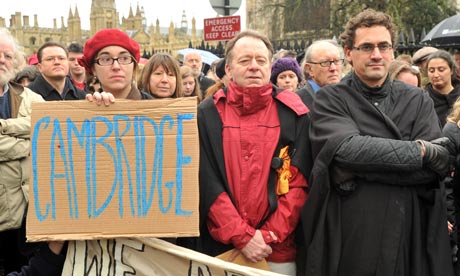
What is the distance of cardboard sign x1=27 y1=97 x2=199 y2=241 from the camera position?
3.09 meters

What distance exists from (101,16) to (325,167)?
88861 mm

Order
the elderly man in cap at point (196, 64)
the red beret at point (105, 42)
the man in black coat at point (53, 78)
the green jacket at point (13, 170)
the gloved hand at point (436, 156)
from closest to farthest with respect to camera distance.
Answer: the gloved hand at point (436, 156)
the red beret at point (105, 42)
the green jacket at point (13, 170)
the man in black coat at point (53, 78)
the elderly man in cap at point (196, 64)

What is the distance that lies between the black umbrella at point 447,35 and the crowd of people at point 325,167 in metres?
7.76

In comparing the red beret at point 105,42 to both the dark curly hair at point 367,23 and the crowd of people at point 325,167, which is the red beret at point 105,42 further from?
the dark curly hair at point 367,23

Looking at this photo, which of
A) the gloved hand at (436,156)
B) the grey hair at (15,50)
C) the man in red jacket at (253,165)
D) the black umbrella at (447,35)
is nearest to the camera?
the gloved hand at (436,156)

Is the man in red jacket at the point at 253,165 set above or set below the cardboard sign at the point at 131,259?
above

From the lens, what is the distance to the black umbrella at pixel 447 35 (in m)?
10.7

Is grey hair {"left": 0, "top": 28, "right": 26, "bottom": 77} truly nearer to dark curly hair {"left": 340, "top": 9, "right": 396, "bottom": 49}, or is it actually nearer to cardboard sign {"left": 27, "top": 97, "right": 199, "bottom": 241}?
cardboard sign {"left": 27, "top": 97, "right": 199, "bottom": 241}

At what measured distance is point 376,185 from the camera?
318 cm

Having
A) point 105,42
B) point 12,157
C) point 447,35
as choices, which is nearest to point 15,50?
point 12,157

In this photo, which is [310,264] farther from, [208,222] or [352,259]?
[208,222]

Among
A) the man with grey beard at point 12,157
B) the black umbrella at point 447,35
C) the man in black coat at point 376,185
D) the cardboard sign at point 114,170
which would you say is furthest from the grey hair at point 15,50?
the black umbrella at point 447,35

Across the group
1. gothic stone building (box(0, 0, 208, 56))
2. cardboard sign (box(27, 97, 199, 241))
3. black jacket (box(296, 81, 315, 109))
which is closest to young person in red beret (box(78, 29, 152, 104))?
cardboard sign (box(27, 97, 199, 241))

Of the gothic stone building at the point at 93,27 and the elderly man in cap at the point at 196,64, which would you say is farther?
the gothic stone building at the point at 93,27
